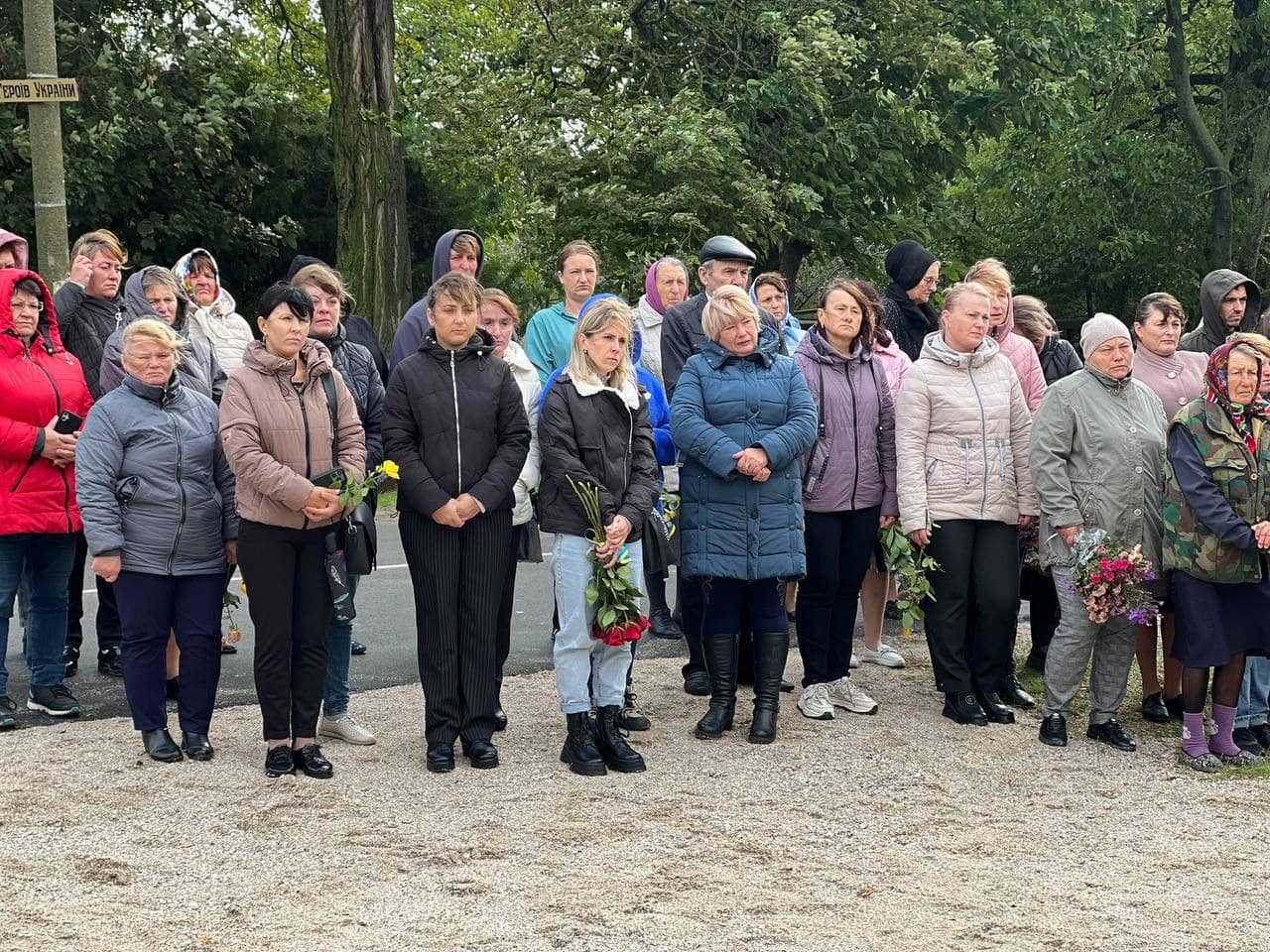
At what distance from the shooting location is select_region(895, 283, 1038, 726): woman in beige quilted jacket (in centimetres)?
746

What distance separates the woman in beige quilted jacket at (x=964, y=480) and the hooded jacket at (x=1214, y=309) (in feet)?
5.25

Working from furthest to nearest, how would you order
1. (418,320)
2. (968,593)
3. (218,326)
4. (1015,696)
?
(218,326) < (418,320) < (1015,696) < (968,593)

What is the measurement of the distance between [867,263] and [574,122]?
4.71m

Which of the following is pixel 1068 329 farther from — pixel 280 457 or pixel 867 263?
pixel 280 457

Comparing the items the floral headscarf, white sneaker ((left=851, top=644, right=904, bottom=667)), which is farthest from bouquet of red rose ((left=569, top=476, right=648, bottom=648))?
the floral headscarf

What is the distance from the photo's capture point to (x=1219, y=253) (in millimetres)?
25484

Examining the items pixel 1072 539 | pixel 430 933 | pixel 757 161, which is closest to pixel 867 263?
pixel 757 161

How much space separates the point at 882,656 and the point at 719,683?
6.13 ft

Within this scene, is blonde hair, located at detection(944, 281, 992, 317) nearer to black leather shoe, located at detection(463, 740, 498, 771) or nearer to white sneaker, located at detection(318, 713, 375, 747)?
black leather shoe, located at detection(463, 740, 498, 771)

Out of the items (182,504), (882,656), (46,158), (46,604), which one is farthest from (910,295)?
(46,158)

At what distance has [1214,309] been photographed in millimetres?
8594

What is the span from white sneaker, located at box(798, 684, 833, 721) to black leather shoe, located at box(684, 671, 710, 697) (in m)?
0.58

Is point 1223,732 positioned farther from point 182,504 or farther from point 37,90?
point 37,90

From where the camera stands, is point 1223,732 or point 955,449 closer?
point 1223,732
